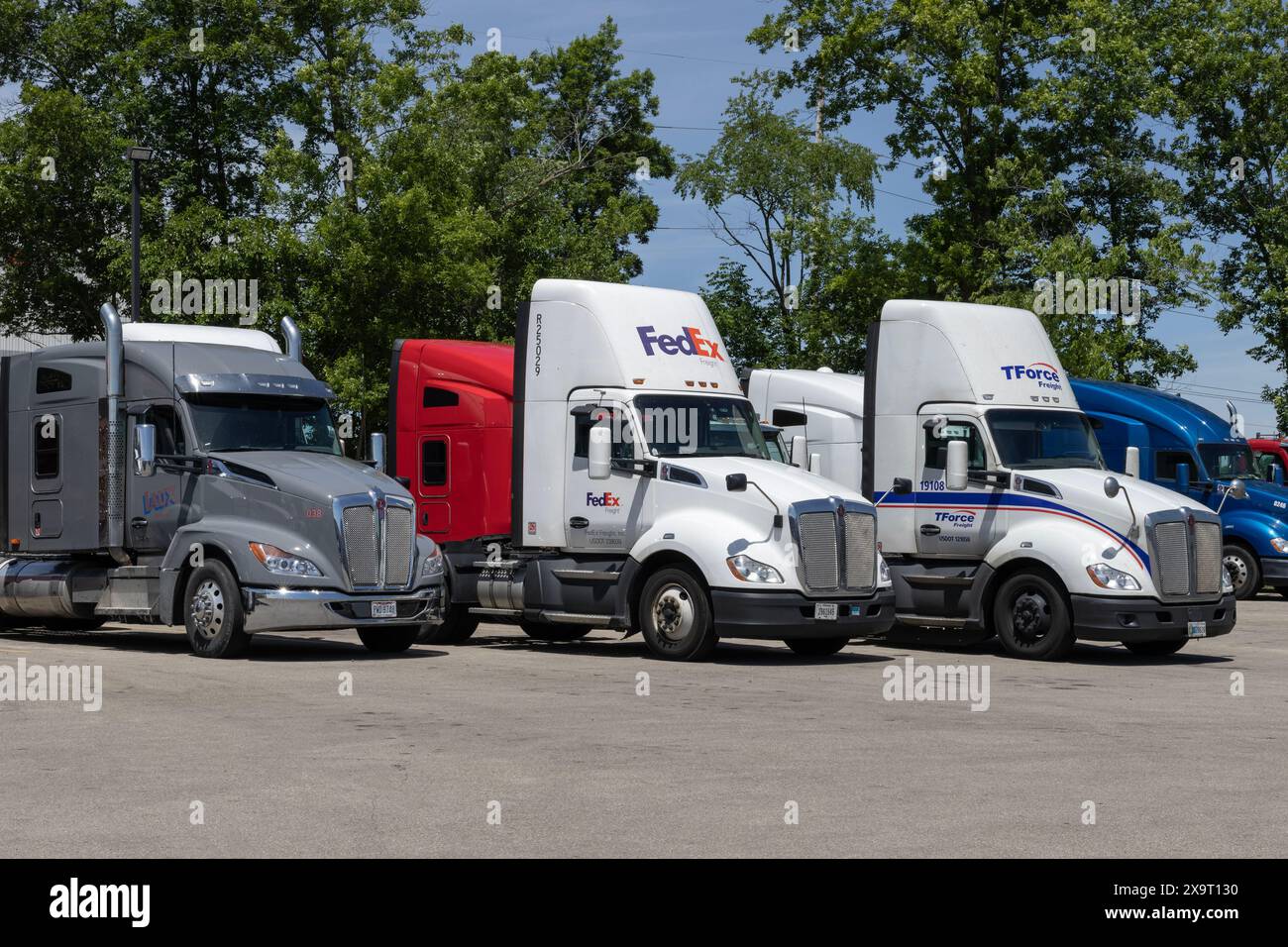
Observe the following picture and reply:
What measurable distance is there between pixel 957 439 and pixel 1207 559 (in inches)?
120

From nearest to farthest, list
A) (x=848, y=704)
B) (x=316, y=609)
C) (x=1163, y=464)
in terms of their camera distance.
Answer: (x=848, y=704) < (x=316, y=609) < (x=1163, y=464)

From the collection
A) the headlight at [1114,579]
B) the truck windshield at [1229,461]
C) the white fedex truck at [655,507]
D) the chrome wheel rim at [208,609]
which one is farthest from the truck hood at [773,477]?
the truck windshield at [1229,461]

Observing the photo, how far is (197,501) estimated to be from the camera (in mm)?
18531

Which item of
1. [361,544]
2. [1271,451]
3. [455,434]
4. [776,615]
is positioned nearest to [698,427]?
[776,615]

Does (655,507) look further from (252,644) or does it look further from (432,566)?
(252,644)

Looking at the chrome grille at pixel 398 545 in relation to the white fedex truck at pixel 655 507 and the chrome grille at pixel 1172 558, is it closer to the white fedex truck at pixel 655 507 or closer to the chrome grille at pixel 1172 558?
the white fedex truck at pixel 655 507

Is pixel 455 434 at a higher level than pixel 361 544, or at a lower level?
higher

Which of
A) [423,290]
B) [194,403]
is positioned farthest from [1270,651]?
[423,290]

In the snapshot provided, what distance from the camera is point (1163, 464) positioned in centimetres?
2670

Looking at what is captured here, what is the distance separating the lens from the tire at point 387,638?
62.6 ft

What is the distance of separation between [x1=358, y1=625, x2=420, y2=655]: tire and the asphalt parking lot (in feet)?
4.71

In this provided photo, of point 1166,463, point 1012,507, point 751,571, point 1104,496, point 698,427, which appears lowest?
point 751,571
